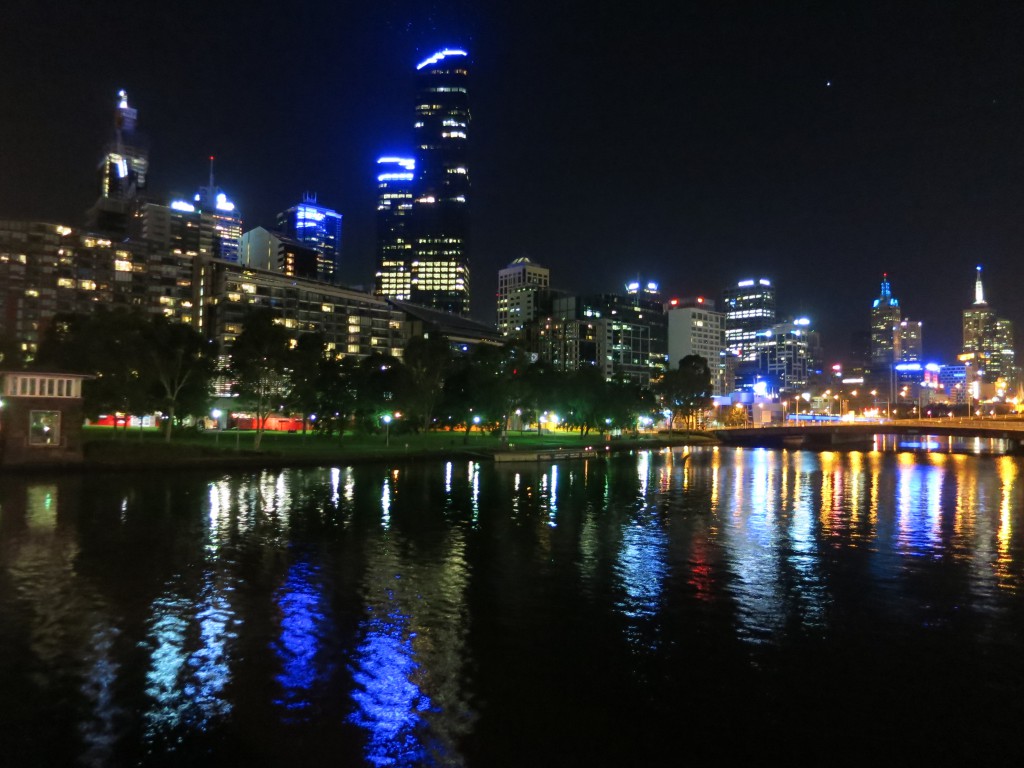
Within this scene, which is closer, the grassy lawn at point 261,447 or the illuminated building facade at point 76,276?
the grassy lawn at point 261,447

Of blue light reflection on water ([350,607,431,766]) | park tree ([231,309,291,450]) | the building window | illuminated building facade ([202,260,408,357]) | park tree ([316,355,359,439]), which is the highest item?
illuminated building facade ([202,260,408,357])

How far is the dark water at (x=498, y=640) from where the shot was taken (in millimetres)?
11602

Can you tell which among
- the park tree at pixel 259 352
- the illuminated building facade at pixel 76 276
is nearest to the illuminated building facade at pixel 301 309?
the illuminated building facade at pixel 76 276

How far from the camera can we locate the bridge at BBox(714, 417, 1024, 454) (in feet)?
370

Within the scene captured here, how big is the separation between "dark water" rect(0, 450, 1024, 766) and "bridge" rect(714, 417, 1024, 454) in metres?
90.3

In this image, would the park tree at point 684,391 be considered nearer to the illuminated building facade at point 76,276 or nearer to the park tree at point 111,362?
Answer: the park tree at point 111,362

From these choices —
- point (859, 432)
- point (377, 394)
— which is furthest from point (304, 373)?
point (859, 432)

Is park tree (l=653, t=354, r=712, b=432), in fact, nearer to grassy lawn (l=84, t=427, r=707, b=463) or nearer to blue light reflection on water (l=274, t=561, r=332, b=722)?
grassy lawn (l=84, t=427, r=707, b=463)

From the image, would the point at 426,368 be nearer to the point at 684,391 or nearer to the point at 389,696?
the point at 684,391

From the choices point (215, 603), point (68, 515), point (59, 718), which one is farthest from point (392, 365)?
point (59, 718)

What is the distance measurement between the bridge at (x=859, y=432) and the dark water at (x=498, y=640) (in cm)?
9030

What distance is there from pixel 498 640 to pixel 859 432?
14586 cm

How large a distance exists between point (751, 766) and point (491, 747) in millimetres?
3892

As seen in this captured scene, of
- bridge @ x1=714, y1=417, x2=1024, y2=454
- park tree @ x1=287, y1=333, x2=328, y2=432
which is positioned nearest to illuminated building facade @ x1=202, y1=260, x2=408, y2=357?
park tree @ x1=287, y1=333, x2=328, y2=432
